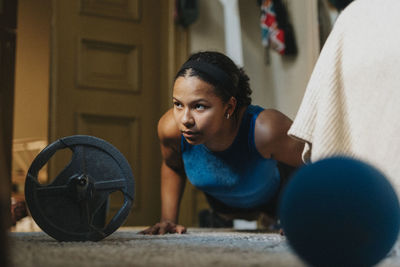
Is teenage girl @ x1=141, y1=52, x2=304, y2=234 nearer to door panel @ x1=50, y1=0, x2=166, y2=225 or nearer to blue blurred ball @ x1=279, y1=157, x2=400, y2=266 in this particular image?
blue blurred ball @ x1=279, y1=157, x2=400, y2=266

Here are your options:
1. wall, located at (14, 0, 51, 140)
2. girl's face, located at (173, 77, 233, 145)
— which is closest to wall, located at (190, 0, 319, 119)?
girl's face, located at (173, 77, 233, 145)

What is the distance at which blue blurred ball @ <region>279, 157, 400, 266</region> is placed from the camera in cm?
62

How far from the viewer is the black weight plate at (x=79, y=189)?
1.14 metres

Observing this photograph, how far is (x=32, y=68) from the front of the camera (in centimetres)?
491

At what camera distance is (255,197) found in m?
1.88

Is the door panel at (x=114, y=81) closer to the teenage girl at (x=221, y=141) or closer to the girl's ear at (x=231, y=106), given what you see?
the teenage girl at (x=221, y=141)

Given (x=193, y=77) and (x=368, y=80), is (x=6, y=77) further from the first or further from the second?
(x=368, y=80)

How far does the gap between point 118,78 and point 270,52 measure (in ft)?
3.26

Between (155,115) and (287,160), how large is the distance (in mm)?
1676

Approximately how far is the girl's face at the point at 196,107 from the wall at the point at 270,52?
→ 3.85 feet

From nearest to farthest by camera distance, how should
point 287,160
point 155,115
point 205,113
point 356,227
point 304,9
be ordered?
point 356,227, point 205,113, point 287,160, point 304,9, point 155,115

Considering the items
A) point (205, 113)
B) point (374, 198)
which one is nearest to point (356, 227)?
point (374, 198)

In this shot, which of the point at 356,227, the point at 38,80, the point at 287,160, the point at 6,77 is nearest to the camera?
the point at 356,227

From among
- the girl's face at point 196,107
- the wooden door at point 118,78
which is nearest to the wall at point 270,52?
the wooden door at point 118,78
